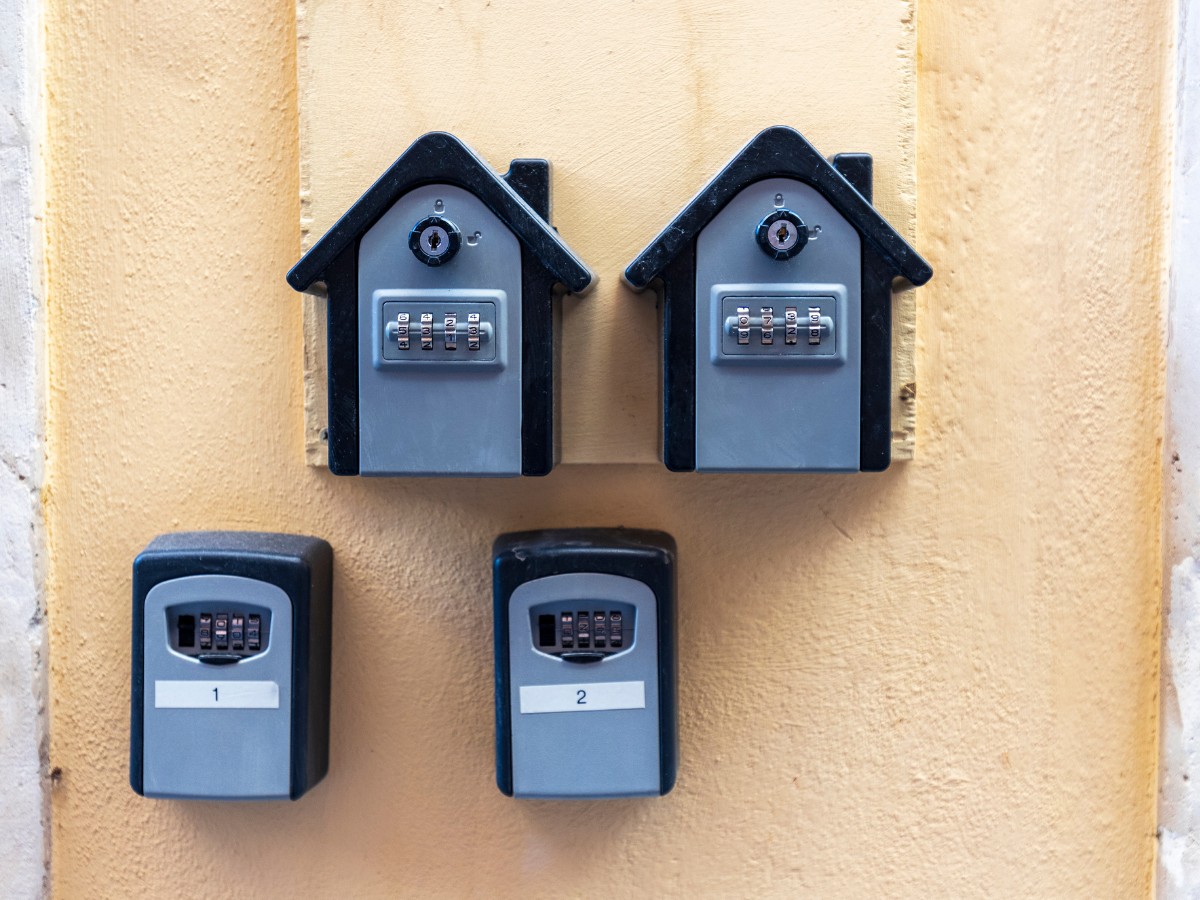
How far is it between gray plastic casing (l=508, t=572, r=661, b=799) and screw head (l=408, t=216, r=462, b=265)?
1.13 feet

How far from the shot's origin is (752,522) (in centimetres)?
90

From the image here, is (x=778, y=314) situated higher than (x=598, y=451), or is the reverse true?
(x=778, y=314)

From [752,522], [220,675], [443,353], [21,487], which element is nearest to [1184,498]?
[752,522]

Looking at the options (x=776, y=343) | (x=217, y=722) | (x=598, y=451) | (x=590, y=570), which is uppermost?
(x=776, y=343)

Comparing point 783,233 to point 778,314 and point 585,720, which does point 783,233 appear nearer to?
point 778,314

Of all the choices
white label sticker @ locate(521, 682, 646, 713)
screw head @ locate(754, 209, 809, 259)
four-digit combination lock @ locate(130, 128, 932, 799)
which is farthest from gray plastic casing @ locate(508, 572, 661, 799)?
screw head @ locate(754, 209, 809, 259)

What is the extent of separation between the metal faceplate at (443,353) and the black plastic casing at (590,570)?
132 mm

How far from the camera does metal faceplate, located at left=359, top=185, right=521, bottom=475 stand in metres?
0.74

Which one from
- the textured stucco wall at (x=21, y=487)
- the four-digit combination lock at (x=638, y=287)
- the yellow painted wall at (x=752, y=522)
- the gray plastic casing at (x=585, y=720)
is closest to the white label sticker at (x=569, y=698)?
the gray plastic casing at (x=585, y=720)

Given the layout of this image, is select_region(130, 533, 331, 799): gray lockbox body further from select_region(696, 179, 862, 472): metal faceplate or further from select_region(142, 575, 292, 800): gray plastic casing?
select_region(696, 179, 862, 472): metal faceplate

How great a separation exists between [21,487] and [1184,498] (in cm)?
136

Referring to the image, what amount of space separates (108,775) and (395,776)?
34 centimetres

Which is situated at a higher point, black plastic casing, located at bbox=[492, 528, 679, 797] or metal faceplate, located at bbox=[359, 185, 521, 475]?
metal faceplate, located at bbox=[359, 185, 521, 475]

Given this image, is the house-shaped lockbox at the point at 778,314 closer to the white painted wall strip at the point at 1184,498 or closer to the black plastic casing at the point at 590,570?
the black plastic casing at the point at 590,570
